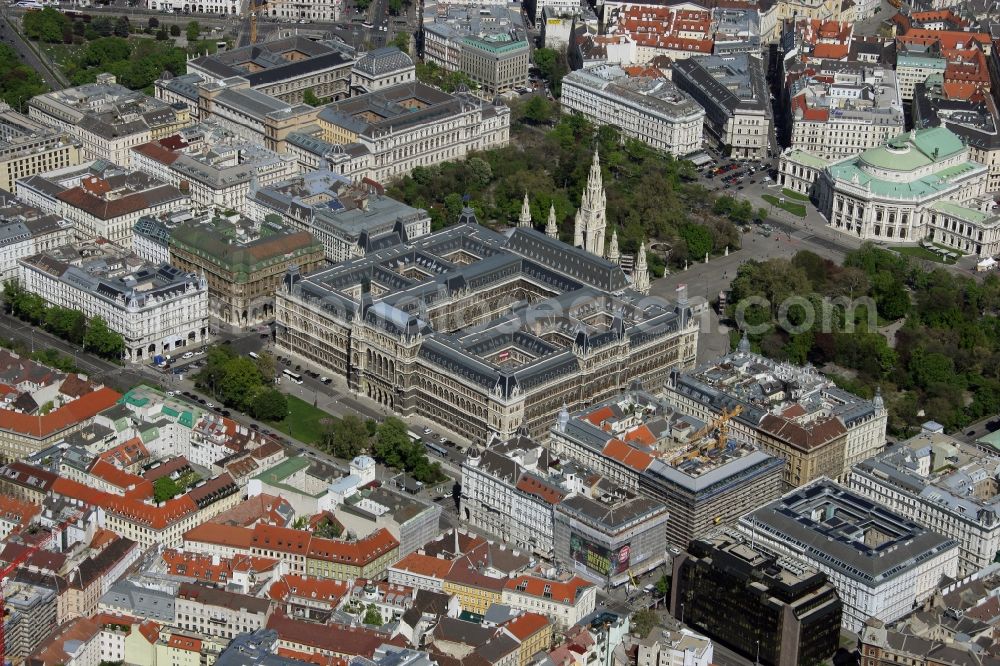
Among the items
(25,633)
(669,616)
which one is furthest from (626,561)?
(25,633)

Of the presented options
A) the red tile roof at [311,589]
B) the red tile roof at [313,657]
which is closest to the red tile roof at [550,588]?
the red tile roof at [311,589]

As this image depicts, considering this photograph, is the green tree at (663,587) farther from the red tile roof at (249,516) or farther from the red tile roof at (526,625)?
the red tile roof at (249,516)

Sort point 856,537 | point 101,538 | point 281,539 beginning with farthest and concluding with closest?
1. point 856,537
2. point 281,539
3. point 101,538

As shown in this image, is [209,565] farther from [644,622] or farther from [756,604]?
[756,604]

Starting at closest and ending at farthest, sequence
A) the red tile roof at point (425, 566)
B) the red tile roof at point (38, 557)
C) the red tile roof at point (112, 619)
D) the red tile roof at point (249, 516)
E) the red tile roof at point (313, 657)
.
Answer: the red tile roof at point (313, 657) < the red tile roof at point (112, 619) < the red tile roof at point (38, 557) < the red tile roof at point (425, 566) < the red tile roof at point (249, 516)

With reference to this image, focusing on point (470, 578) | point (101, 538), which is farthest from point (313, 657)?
point (101, 538)

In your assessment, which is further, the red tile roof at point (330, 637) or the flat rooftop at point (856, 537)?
the flat rooftop at point (856, 537)

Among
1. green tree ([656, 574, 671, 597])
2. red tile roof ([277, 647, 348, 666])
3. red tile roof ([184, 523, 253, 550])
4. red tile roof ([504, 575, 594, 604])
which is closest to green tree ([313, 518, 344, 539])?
red tile roof ([184, 523, 253, 550])
